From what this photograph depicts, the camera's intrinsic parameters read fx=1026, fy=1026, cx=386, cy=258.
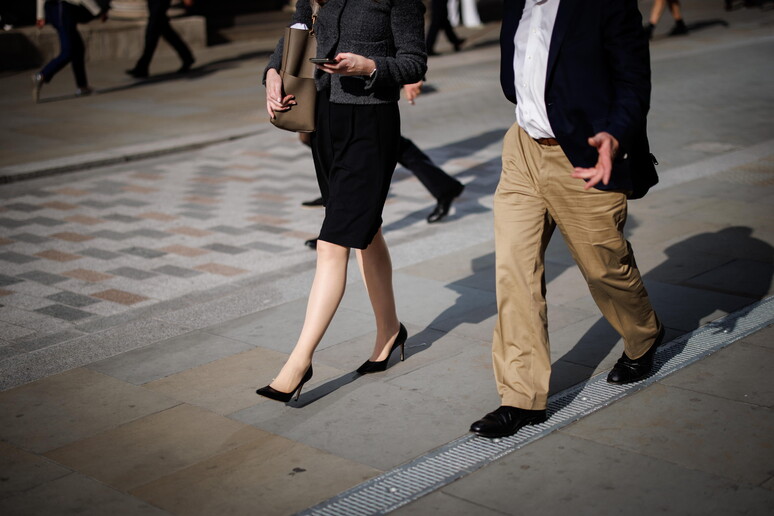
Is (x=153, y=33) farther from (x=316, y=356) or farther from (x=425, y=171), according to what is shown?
(x=316, y=356)

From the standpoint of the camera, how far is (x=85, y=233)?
715 centimetres

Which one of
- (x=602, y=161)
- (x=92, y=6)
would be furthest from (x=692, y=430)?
(x=92, y=6)

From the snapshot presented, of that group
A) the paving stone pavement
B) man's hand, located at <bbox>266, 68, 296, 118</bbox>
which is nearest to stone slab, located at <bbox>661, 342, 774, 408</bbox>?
the paving stone pavement

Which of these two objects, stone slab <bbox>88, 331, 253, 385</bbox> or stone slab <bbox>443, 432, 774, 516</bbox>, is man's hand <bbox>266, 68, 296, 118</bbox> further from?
stone slab <bbox>443, 432, 774, 516</bbox>

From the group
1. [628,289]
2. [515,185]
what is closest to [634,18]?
[515,185]

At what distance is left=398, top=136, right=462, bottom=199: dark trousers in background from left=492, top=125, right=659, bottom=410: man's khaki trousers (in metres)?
3.26

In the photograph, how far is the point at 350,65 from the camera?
12.3ft

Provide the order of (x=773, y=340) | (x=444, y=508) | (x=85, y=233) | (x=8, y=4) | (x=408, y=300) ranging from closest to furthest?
(x=444, y=508)
(x=773, y=340)
(x=408, y=300)
(x=85, y=233)
(x=8, y=4)

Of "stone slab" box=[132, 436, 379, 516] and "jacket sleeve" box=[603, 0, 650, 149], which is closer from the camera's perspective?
"stone slab" box=[132, 436, 379, 516]

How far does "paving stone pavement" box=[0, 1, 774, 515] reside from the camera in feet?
11.3

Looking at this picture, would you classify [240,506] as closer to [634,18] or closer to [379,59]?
[379,59]

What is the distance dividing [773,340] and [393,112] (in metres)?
2.06

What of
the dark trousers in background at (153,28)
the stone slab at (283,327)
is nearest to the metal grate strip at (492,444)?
the stone slab at (283,327)

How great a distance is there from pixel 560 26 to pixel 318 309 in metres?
1.43
